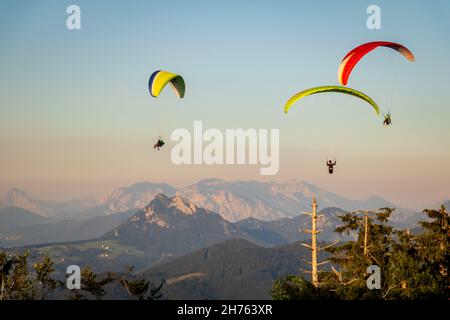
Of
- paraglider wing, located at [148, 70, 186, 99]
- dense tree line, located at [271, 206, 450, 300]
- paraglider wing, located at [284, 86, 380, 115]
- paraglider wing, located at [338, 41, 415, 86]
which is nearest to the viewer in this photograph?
dense tree line, located at [271, 206, 450, 300]

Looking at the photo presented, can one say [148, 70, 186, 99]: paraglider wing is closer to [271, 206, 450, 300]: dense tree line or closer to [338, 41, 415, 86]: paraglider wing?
[338, 41, 415, 86]: paraglider wing

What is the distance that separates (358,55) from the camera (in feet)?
166

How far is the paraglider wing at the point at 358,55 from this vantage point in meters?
49.8

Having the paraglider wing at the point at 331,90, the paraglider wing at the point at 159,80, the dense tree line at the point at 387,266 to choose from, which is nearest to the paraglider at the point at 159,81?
the paraglider wing at the point at 159,80

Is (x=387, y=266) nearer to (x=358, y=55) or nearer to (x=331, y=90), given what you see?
(x=331, y=90)

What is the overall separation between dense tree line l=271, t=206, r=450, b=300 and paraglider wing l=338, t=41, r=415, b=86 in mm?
16350

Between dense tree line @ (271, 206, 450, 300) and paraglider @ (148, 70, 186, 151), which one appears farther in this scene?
paraglider @ (148, 70, 186, 151)

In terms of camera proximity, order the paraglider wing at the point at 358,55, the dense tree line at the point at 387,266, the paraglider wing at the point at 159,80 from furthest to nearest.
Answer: the paraglider wing at the point at 159,80 < the paraglider wing at the point at 358,55 < the dense tree line at the point at 387,266

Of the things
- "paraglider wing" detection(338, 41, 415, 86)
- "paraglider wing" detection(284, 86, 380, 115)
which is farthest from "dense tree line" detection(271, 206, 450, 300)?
"paraglider wing" detection(338, 41, 415, 86)

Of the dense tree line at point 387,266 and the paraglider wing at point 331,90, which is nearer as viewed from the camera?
the dense tree line at point 387,266

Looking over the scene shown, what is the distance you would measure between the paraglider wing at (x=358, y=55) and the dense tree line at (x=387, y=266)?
16.4 metres

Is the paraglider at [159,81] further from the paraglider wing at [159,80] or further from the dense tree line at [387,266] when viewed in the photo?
the dense tree line at [387,266]

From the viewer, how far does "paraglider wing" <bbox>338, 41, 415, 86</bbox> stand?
49750 mm
